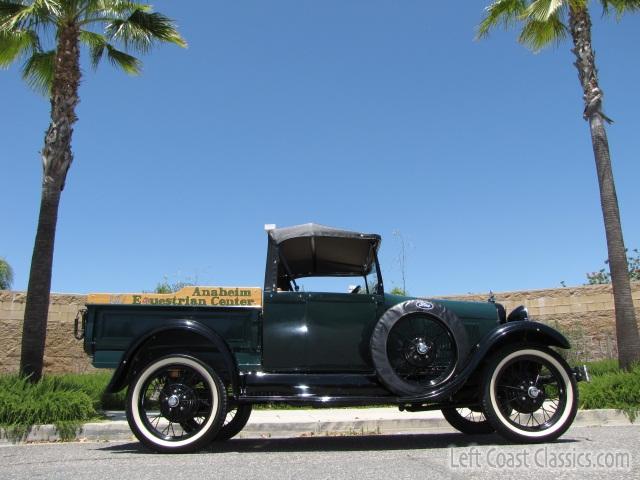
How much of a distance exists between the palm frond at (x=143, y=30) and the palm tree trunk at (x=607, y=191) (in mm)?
7905

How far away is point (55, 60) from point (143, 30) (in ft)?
6.07

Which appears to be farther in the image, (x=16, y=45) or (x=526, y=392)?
(x=16, y=45)

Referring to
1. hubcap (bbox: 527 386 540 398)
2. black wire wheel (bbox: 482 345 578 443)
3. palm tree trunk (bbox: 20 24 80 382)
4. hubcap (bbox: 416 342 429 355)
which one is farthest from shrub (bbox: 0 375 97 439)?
hubcap (bbox: 527 386 540 398)

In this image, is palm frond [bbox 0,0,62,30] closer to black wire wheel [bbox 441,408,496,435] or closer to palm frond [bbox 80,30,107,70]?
palm frond [bbox 80,30,107,70]

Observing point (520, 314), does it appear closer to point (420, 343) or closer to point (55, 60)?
point (420, 343)

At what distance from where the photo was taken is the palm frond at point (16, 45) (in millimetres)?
10656

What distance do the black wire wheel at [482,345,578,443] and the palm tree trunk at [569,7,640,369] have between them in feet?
16.4

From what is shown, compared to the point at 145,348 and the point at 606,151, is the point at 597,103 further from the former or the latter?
the point at 145,348

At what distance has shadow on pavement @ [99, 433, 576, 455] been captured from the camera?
5.55 meters

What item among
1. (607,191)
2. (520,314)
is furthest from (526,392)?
(607,191)

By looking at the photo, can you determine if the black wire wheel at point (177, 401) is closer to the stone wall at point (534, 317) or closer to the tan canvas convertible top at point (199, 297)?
the tan canvas convertible top at point (199, 297)

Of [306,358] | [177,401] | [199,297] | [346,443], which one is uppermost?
[199,297]

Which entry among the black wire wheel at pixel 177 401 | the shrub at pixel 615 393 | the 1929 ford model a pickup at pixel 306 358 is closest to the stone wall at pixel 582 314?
the shrub at pixel 615 393

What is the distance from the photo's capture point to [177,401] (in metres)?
5.18
